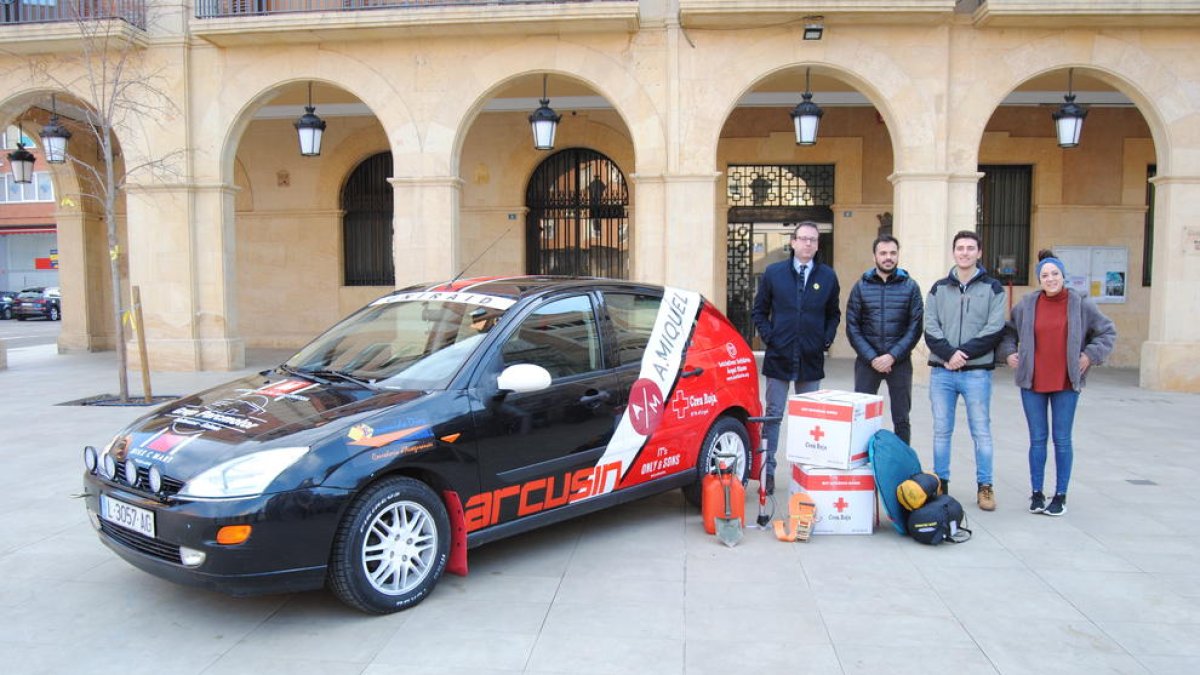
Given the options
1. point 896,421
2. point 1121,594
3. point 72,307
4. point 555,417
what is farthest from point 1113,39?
point 72,307

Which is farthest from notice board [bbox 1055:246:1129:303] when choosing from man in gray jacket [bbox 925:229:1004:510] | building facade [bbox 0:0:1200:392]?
man in gray jacket [bbox 925:229:1004:510]

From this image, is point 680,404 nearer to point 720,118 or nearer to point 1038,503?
point 1038,503

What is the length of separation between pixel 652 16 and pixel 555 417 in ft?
29.9

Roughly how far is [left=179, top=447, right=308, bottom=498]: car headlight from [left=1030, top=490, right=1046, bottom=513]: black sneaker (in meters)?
4.91

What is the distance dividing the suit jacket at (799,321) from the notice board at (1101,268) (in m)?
11.7

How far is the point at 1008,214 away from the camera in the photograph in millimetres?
15891

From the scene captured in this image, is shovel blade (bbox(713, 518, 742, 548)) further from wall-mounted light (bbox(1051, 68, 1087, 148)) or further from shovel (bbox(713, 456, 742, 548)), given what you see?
wall-mounted light (bbox(1051, 68, 1087, 148))

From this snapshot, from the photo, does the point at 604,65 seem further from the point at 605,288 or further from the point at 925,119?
the point at 605,288

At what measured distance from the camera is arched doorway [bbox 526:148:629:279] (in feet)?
54.2

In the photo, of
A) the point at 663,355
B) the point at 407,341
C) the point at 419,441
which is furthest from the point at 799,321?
the point at 419,441

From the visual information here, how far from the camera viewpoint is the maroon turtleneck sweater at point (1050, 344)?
5562 millimetres

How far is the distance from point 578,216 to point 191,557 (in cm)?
1350

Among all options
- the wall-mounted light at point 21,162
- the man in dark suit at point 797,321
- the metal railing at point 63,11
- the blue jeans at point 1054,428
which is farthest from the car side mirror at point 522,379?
the wall-mounted light at point 21,162

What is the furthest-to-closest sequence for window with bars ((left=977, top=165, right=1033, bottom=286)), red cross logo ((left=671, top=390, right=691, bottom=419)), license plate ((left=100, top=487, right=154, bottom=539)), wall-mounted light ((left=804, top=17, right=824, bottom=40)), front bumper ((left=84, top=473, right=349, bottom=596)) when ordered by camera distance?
window with bars ((left=977, top=165, right=1033, bottom=286))
wall-mounted light ((left=804, top=17, right=824, bottom=40))
red cross logo ((left=671, top=390, right=691, bottom=419))
license plate ((left=100, top=487, right=154, bottom=539))
front bumper ((left=84, top=473, right=349, bottom=596))
